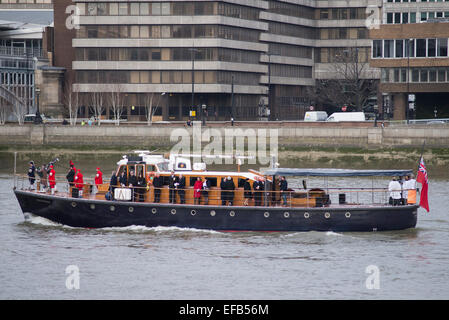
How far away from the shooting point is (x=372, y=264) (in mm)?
31094

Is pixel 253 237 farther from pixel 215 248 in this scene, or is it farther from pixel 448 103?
pixel 448 103

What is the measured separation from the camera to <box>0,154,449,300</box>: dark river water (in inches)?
1091

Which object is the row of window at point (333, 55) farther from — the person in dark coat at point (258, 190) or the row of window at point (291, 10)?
the person in dark coat at point (258, 190)

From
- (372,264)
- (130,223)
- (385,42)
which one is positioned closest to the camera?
(372,264)

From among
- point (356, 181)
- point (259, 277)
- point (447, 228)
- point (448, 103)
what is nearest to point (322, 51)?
point (448, 103)

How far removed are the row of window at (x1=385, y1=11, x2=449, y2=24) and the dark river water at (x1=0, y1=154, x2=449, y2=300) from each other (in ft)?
182

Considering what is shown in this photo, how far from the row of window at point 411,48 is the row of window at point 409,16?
335 centimetres

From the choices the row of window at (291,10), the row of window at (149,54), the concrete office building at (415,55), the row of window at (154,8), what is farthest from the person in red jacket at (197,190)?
the row of window at (291,10)

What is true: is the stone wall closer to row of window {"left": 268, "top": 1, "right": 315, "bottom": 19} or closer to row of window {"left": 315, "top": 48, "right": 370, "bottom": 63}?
row of window {"left": 268, "top": 1, "right": 315, "bottom": 19}

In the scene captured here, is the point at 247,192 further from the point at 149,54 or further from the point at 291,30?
the point at 291,30

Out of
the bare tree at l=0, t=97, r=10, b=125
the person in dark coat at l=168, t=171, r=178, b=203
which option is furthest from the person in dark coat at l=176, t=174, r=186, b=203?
the bare tree at l=0, t=97, r=10, b=125

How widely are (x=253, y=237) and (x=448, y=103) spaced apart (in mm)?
62473

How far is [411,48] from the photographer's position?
88.6 metres
